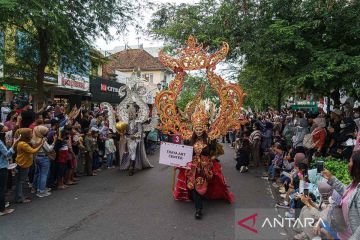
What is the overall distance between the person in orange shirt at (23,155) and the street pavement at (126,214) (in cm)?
32

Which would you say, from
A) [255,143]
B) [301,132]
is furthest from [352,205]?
[255,143]

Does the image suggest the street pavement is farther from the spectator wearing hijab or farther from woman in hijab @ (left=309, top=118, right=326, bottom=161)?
the spectator wearing hijab

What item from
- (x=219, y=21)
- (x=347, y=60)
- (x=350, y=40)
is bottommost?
(x=347, y=60)

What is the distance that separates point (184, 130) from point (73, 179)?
3.74 meters

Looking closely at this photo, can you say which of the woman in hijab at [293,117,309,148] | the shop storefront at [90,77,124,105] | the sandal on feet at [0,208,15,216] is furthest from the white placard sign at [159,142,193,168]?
the shop storefront at [90,77,124,105]

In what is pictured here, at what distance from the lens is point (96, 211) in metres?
6.42

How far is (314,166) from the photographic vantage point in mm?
7352

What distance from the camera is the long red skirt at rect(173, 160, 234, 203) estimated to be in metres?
6.99

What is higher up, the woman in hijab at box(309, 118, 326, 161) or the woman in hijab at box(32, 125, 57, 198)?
the woman in hijab at box(309, 118, 326, 161)

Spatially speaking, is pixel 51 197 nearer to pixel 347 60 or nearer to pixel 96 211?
pixel 96 211

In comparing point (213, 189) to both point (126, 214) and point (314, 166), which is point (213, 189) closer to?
point (126, 214)

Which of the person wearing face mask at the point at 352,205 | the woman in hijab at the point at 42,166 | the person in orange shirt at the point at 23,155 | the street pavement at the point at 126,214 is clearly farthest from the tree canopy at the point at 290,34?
the person in orange shirt at the point at 23,155

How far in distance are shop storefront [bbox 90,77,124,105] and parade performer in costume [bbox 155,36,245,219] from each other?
15317 millimetres

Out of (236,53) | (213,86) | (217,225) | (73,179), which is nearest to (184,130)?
(213,86)
